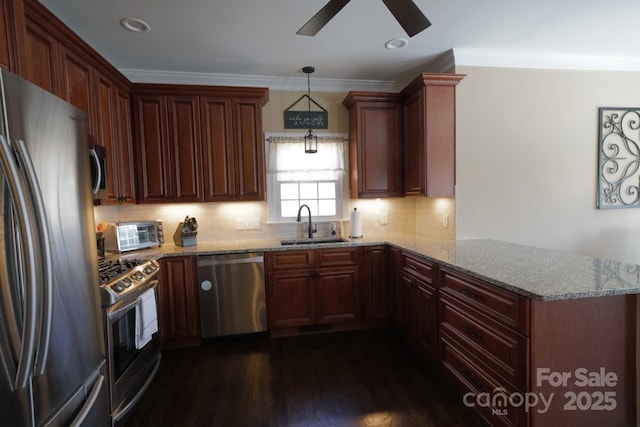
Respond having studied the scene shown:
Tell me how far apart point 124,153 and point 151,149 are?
24 cm

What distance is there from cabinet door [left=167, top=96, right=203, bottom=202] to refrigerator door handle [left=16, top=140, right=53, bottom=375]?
6.27 feet

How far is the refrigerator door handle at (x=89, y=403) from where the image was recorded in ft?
3.99

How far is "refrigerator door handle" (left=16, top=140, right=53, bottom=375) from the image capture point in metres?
0.98

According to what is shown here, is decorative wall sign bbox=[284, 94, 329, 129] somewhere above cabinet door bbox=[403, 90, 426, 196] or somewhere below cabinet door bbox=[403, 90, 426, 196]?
above

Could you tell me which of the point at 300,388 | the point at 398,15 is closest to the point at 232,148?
the point at 398,15

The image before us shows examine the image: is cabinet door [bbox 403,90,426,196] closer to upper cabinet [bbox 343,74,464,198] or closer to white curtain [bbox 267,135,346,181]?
upper cabinet [bbox 343,74,464,198]

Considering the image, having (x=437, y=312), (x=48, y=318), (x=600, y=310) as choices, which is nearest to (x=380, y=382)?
(x=437, y=312)

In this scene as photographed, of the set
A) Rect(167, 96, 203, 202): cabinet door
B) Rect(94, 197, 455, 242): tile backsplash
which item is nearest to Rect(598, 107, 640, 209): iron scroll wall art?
Rect(94, 197, 455, 242): tile backsplash

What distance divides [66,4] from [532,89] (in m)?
3.82

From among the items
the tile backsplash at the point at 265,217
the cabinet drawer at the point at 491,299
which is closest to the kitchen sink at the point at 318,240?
the tile backsplash at the point at 265,217

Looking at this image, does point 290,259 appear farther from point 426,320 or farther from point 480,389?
point 480,389

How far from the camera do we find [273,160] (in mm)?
3273

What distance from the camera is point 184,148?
9.43ft

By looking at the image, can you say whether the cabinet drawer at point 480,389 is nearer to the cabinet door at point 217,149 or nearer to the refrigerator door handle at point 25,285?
the refrigerator door handle at point 25,285
